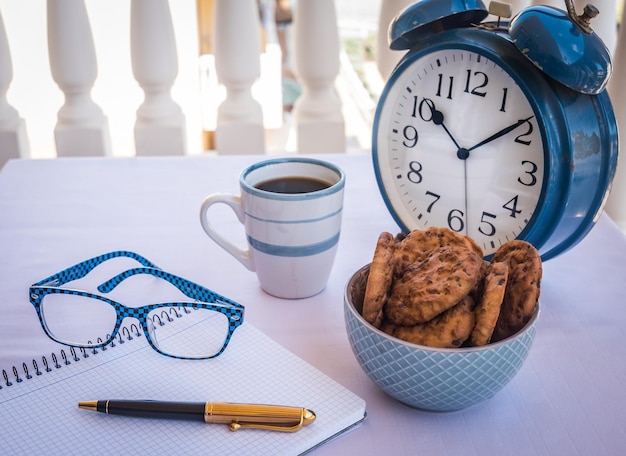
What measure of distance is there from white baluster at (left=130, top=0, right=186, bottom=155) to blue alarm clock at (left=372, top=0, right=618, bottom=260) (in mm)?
720

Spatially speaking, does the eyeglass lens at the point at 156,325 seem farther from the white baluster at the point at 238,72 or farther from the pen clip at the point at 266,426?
the white baluster at the point at 238,72

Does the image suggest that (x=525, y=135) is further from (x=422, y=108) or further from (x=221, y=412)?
(x=221, y=412)

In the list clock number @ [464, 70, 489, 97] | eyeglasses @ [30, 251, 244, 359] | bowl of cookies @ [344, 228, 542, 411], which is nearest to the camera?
bowl of cookies @ [344, 228, 542, 411]

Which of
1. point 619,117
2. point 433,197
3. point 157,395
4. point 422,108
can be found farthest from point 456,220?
point 619,117

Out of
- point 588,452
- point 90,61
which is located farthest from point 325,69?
point 588,452

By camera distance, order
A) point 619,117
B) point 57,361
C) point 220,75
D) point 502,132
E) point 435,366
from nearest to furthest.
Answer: point 435,366, point 57,361, point 502,132, point 619,117, point 220,75

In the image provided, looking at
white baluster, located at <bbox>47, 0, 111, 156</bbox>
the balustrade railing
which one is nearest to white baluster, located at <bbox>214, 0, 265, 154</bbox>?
the balustrade railing

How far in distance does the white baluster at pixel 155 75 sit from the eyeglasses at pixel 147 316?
746 millimetres

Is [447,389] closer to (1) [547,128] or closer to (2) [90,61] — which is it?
(1) [547,128]

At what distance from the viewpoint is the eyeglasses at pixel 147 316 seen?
678 millimetres

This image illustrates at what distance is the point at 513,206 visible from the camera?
0.80 meters

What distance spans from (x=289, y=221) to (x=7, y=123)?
0.98 metres

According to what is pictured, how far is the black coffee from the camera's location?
0.82 m

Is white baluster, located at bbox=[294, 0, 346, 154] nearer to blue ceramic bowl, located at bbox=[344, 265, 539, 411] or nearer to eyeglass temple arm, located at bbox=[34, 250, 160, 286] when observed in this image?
eyeglass temple arm, located at bbox=[34, 250, 160, 286]
